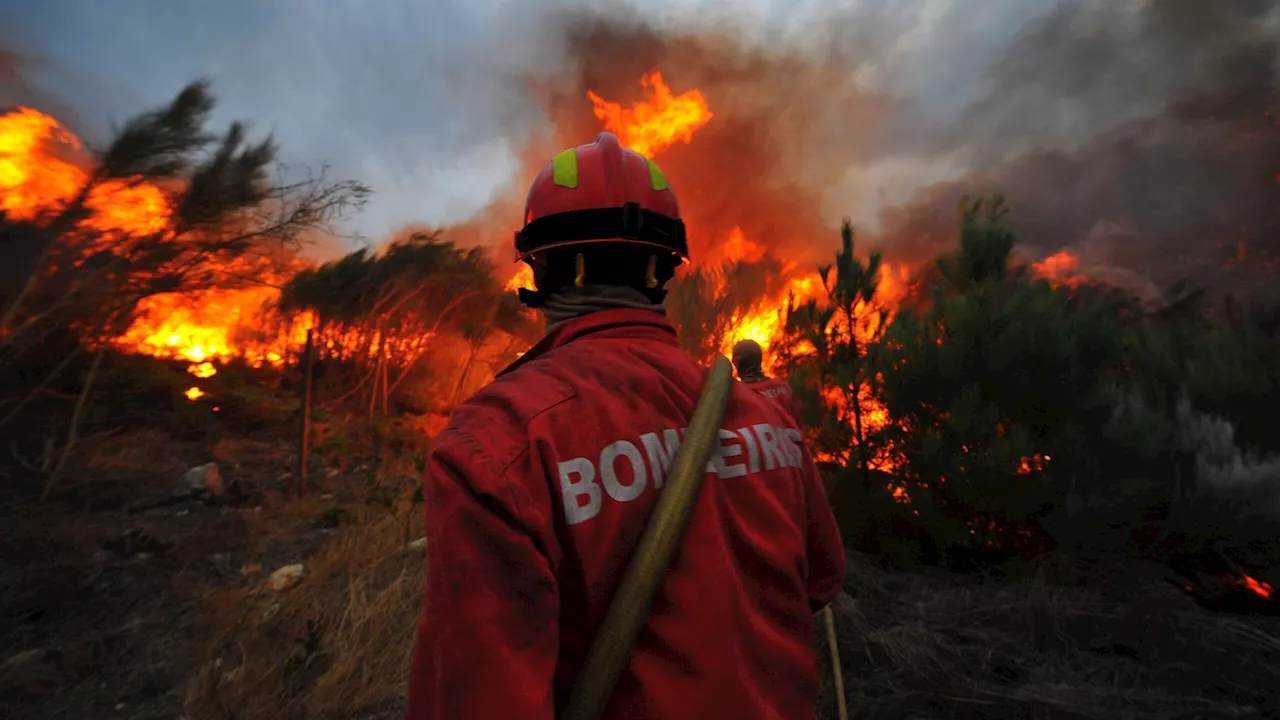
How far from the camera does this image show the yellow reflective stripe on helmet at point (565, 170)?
1397 mm

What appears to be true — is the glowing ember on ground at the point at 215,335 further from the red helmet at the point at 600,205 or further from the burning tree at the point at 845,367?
the red helmet at the point at 600,205

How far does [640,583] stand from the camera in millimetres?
874

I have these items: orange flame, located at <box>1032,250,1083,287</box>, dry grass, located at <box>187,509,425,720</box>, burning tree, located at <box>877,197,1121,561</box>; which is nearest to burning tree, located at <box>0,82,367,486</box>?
dry grass, located at <box>187,509,425,720</box>

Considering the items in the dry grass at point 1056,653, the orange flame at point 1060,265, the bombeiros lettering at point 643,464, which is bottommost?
the dry grass at point 1056,653

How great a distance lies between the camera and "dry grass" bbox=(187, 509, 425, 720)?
326 centimetres

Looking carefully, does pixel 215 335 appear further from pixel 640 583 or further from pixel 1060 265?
pixel 1060 265

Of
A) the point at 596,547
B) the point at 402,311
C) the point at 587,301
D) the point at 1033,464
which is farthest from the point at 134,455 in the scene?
the point at 1033,464

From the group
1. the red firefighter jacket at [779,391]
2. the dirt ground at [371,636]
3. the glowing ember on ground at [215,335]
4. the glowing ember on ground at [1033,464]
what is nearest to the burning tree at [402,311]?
the glowing ember on ground at [215,335]

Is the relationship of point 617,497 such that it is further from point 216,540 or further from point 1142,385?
point 216,540

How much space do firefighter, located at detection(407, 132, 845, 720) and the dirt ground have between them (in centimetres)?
253

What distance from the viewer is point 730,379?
1.19 m

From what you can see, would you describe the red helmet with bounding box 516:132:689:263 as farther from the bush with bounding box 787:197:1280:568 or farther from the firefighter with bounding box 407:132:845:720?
the bush with bounding box 787:197:1280:568

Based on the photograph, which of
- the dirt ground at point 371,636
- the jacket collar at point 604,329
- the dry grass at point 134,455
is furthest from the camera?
the dry grass at point 134,455

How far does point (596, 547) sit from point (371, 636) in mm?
3837
